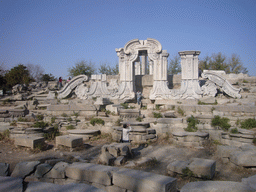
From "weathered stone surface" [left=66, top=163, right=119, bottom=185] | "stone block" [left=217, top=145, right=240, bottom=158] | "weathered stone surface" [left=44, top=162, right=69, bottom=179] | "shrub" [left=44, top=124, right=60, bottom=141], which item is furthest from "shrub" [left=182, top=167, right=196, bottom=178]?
"shrub" [left=44, top=124, right=60, bottom=141]

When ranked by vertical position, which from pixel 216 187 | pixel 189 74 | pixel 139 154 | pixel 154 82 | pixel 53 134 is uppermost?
pixel 189 74

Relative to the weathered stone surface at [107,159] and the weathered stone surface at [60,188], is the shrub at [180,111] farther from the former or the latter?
the weathered stone surface at [60,188]

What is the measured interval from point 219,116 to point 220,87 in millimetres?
4594

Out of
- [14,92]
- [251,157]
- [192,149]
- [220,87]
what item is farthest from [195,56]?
[14,92]

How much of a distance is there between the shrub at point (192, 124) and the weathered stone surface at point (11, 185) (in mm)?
Answer: 6297

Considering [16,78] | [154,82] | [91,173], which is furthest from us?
[16,78]

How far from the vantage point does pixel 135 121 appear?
9.31 m

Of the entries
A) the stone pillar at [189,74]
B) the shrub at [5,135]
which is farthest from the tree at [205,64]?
the shrub at [5,135]

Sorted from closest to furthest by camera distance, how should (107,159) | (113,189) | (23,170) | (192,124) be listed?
(113,189) → (23,170) → (107,159) → (192,124)

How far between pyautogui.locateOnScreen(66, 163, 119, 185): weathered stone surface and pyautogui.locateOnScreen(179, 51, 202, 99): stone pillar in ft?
30.3

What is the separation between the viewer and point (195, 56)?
12.7 m

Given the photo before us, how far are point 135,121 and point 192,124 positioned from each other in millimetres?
2334

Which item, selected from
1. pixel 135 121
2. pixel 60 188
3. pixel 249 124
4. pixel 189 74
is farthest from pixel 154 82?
pixel 60 188

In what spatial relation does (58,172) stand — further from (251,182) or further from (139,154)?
(251,182)
